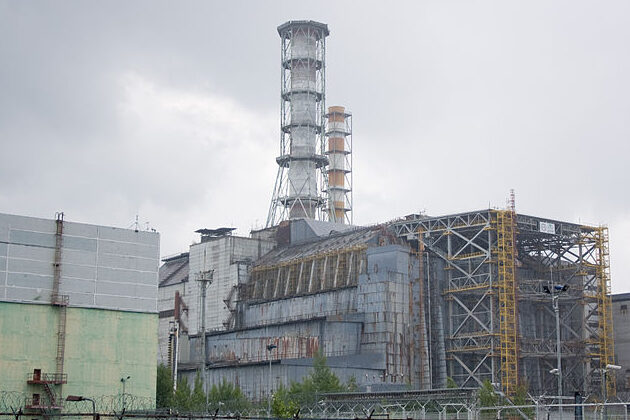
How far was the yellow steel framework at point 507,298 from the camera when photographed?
9988 centimetres

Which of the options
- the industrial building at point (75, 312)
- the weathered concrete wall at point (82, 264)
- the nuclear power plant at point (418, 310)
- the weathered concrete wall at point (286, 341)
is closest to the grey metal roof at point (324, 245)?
the nuclear power plant at point (418, 310)

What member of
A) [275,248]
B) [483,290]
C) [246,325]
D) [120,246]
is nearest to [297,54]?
[275,248]

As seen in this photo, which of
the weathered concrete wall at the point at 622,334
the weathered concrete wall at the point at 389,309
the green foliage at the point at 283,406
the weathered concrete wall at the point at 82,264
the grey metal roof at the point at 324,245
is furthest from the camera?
the weathered concrete wall at the point at 622,334

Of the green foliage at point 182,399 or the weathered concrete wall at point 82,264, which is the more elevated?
the weathered concrete wall at point 82,264

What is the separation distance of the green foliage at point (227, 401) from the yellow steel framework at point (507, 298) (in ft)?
88.0

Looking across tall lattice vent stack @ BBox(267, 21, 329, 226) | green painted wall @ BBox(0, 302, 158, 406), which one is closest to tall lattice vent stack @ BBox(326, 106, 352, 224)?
tall lattice vent stack @ BBox(267, 21, 329, 226)

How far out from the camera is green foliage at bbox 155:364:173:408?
87.5 meters

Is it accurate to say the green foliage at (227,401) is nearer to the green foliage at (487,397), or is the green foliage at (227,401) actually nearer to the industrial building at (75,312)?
the industrial building at (75,312)

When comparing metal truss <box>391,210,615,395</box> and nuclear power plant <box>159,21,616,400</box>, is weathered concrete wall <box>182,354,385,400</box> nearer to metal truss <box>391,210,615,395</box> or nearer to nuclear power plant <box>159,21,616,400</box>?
nuclear power plant <box>159,21,616,400</box>

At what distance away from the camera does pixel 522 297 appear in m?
104

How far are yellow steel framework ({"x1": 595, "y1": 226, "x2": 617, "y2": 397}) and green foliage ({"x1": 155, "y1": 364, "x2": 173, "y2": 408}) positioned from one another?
148 ft

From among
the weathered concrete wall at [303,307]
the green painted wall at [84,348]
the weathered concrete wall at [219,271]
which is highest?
the weathered concrete wall at [219,271]

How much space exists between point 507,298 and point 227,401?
102 feet

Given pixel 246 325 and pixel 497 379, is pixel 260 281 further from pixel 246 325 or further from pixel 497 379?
pixel 497 379
